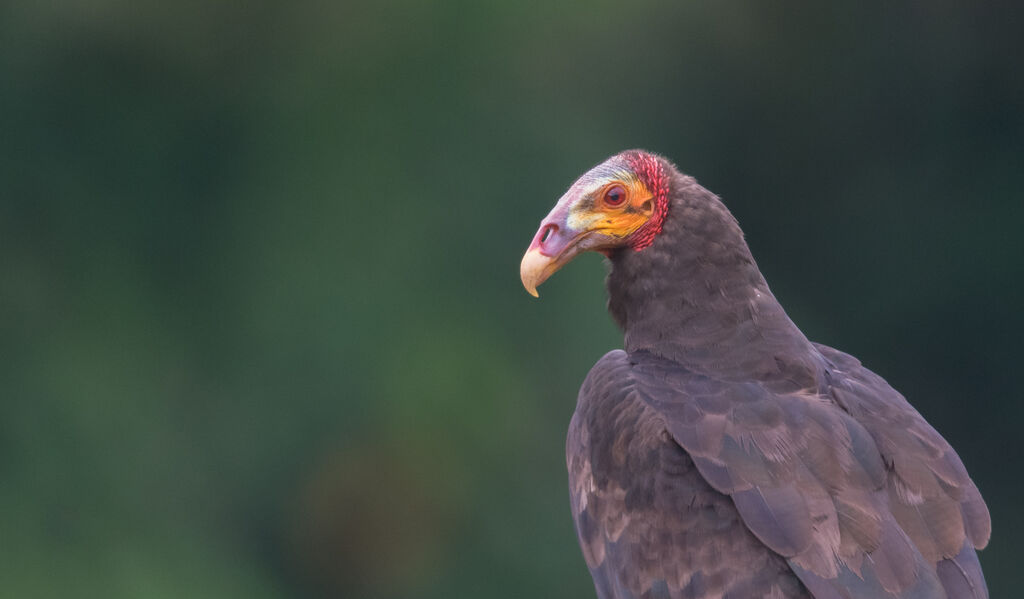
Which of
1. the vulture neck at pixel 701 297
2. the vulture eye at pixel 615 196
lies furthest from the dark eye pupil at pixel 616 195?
the vulture neck at pixel 701 297

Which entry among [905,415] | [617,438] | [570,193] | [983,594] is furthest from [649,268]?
[983,594]

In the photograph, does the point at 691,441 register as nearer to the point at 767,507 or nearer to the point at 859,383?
the point at 767,507

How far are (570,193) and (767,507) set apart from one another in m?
0.82

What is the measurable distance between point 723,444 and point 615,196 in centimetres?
61

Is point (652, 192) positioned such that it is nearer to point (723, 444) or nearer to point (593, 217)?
point (593, 217)

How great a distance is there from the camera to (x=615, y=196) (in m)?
2.85

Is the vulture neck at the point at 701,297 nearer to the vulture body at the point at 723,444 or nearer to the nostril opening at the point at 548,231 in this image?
A: the vulture body at the point at 723,444

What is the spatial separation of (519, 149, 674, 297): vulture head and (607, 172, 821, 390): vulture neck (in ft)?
0.13

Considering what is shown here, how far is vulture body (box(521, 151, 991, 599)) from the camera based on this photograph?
2.43 metres

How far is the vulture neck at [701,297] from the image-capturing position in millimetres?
2781

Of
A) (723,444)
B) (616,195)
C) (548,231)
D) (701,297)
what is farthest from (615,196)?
(723,444)

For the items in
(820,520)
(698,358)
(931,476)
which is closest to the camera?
(820,520)

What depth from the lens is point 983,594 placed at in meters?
2.47

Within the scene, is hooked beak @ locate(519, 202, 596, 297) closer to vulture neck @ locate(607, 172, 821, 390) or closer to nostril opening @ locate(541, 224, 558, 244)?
nostril opening @ locate(541, 224, 558, 244)
